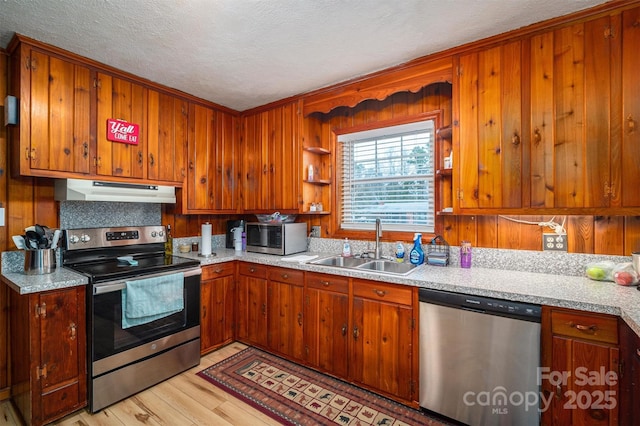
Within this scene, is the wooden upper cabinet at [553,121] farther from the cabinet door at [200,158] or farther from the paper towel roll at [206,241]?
the cabinet door at [200,158]

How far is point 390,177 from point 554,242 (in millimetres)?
1352

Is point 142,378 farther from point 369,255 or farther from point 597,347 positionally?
point 597,347

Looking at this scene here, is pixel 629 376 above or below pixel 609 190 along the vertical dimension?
below

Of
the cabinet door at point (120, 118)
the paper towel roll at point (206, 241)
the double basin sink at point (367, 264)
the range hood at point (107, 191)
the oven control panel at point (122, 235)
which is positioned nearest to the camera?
the range hood at point (107, 191)

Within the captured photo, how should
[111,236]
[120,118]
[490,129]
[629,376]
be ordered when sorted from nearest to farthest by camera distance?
[629,376] → [490,129] → [120,118] → [111,236]

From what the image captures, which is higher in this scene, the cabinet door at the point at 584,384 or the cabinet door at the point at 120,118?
the cabinet door at the point at 120,118

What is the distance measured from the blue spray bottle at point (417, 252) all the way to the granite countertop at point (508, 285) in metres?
0.09

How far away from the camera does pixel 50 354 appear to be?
1.86 meters

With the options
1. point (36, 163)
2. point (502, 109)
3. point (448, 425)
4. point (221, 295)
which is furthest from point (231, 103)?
point (448, 425)

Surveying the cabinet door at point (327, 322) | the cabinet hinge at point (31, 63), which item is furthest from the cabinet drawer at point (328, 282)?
the cabinet hinge at point (31, 63)

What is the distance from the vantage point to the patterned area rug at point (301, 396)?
6.32 ft

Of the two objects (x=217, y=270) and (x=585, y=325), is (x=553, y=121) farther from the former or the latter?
(x=217, y=270)

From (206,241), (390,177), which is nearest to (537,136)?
(390,177)

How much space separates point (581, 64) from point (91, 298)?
3374mm
